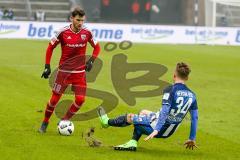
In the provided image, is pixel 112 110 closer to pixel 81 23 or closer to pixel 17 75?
pixel 81 23

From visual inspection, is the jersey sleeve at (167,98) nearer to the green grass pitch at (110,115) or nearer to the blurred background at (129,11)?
the green grass pitch at (110,115)

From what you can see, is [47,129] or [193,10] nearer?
[47,129]

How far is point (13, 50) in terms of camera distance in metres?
39.1

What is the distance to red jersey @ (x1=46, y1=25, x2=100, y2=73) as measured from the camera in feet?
44.1

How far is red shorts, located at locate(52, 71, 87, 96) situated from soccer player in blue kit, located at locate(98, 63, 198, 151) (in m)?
2.05

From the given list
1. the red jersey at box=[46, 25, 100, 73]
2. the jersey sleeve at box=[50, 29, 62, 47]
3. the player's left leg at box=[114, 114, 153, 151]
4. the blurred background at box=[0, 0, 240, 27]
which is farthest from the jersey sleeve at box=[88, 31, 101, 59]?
the blurred background at box=[0, 0, 240, 27]

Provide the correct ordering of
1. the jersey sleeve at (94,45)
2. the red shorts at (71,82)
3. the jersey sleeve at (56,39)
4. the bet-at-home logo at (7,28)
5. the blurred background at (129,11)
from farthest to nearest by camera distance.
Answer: the blurred background at (129,11), the bet-at-home logo at (7,28), the jersey sleeve at (94,45), the red shorts at (71,82), the jersey sleeve at (56,39)

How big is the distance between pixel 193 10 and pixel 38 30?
1962 centimetres

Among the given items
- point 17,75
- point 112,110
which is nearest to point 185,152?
point 112,110

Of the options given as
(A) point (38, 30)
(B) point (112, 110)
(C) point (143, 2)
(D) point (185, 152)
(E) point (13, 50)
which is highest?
(C) point (143, 2)

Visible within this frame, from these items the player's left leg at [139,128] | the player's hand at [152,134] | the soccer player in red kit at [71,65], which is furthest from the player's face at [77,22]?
the player's hand at [152,134]

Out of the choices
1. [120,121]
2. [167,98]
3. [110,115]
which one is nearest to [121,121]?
[120,121]

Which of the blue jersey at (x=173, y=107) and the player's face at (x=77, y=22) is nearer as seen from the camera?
the blue jersey at (x=173, y=107)

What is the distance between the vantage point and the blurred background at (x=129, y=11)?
5847cm
